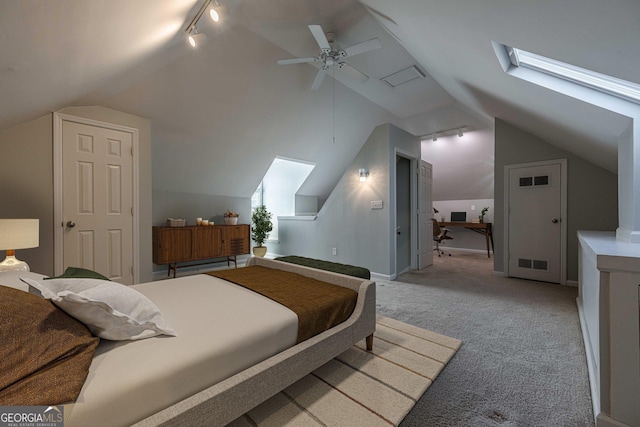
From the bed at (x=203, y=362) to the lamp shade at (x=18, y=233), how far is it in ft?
3.83

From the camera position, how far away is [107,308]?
1041 mm

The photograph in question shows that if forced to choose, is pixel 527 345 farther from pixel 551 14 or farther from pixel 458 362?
pixel 551 14

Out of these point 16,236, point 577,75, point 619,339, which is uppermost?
point 577,75

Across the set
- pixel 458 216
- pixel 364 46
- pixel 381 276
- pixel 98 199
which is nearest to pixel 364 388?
pixel 381 276

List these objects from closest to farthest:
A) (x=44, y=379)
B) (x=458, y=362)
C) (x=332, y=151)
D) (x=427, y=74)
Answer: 1. (x=44, y=379)
2. (x=458, y=362)
3. (x=427, y=74)
4. (x=332, y=151)

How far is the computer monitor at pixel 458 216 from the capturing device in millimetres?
7063

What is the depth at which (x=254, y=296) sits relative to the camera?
173 cm

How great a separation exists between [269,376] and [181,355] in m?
0.43

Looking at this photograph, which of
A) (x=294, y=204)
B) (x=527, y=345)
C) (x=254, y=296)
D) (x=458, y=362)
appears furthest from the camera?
(x=294, y=204)

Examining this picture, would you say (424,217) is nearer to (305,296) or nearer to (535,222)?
(535,222)

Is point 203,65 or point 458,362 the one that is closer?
point 458,362

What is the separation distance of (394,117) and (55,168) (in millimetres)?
5557

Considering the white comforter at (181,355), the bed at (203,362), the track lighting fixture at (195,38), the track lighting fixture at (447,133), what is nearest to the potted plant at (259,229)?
the track lighting fixture at (195,38)

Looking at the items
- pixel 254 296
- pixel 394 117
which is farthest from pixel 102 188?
pixel 394 117
